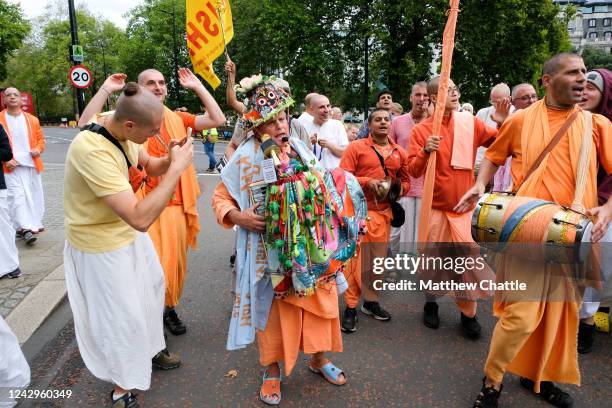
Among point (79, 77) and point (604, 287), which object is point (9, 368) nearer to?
point (604, 287)

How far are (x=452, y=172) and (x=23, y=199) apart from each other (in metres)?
5.77

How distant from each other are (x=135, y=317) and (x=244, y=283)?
0.67 m

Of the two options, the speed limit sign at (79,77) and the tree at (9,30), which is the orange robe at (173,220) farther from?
the tree at (9,30)

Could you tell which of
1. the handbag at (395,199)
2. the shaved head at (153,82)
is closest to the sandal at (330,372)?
the handbag at (395,199)

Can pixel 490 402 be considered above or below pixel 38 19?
below

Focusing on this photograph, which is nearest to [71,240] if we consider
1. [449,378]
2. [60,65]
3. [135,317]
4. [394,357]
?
Answer: [135,317]

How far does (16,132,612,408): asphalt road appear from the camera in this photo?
2.98m

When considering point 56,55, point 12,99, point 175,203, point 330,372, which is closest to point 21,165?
point 12,99

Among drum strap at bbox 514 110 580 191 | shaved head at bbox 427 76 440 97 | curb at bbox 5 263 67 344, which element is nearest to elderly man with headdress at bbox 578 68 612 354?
drum strap at bbox 514 110 580 191

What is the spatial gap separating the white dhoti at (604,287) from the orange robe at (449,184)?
733 mm

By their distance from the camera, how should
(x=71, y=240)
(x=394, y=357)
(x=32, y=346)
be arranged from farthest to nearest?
(x=32, y=346)
(x=394, y=357)
(x=71, y=240)

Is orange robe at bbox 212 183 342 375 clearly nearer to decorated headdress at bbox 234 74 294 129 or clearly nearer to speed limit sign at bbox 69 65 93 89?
decorated headdress at bbox 234 74 294 129

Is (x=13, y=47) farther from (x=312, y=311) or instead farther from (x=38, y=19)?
(x=312, y=311)

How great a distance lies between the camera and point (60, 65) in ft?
200
